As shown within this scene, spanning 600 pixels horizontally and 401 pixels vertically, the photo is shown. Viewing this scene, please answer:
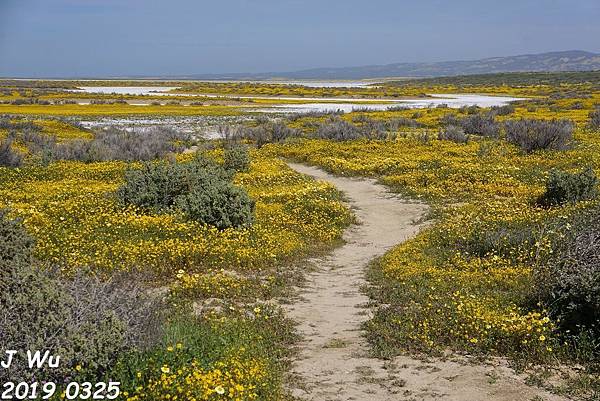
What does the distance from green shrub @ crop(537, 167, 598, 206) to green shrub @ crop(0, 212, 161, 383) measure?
1238 cm

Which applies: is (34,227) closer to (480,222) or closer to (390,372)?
(390,372)

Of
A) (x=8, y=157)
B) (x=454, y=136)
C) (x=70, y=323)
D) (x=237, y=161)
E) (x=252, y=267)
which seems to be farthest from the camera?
(x=454, y=136)

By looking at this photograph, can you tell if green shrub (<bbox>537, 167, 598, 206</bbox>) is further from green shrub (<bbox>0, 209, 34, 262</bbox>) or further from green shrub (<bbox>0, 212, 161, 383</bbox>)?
green shrub (<bbox>0, 209, 34, 262</bbox>)

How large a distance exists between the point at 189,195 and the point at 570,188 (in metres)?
10.2

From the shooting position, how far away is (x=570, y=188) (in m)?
15.6

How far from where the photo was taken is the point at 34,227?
11.8 metres

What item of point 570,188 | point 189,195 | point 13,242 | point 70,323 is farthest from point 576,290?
point 189,195

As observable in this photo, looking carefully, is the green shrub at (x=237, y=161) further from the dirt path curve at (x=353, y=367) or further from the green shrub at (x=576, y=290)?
the green shrub at (x=576, y=290)

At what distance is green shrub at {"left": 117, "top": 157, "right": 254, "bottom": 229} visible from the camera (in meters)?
13.4

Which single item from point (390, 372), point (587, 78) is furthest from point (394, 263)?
point (587, 78)

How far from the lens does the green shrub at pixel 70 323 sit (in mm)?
5562

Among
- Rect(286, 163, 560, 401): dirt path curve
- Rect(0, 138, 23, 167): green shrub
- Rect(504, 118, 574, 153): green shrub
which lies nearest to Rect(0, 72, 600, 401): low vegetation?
Rect(286, 163, 560, 401): dirt path curve

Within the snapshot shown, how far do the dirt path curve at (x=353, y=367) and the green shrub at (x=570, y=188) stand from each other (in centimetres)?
672

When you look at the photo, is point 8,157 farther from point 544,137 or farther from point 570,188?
point 544,137
